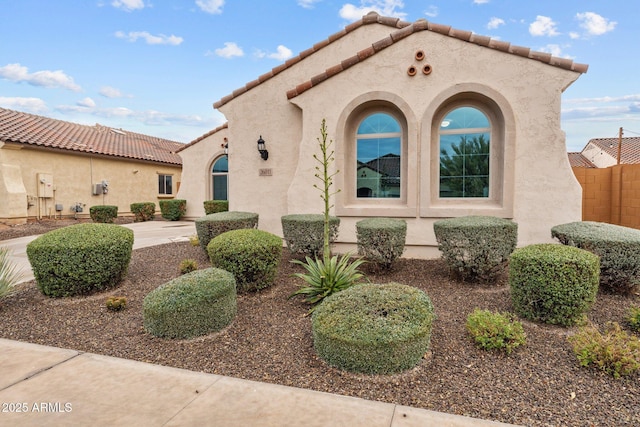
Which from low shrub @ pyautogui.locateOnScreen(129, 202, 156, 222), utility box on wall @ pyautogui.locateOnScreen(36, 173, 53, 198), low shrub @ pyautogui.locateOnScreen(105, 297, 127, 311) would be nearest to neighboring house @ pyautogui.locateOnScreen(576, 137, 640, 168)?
low shrub @ pyautogui.locateOnScreen(105, 297, 127, 311)

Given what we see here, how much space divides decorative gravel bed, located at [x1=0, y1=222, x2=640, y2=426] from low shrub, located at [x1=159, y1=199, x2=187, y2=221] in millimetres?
12397

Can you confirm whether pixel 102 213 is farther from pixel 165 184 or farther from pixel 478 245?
pixel 478 245

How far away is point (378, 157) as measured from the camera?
8180mm

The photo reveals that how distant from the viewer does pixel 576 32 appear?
9.48 metres

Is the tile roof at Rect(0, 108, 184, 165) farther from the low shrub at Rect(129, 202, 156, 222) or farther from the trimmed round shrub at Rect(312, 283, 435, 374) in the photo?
the trimmed round shrub at Rect(312, 283, 435, 374)

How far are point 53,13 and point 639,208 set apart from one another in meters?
18.2

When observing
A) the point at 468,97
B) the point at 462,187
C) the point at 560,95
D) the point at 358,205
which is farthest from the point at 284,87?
the point at 560,95

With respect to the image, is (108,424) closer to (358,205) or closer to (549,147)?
(358,205)

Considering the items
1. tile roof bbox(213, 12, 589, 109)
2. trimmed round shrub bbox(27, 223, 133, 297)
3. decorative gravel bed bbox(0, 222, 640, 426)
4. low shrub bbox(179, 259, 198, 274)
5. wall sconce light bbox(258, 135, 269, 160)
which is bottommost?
decorative gravel bed bbox(0, 222, 640, 426)

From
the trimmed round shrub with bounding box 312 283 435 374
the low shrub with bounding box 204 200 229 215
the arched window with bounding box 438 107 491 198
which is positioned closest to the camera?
the trimmed round shrub with bounding box 312 283 435 374

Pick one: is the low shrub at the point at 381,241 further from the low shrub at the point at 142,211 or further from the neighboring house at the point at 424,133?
the low shrub at the point at 142,211

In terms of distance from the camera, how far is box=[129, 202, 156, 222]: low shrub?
1850 cm

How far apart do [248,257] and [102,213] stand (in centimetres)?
1575

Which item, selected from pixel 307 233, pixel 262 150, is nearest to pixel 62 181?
pixel 262 150
